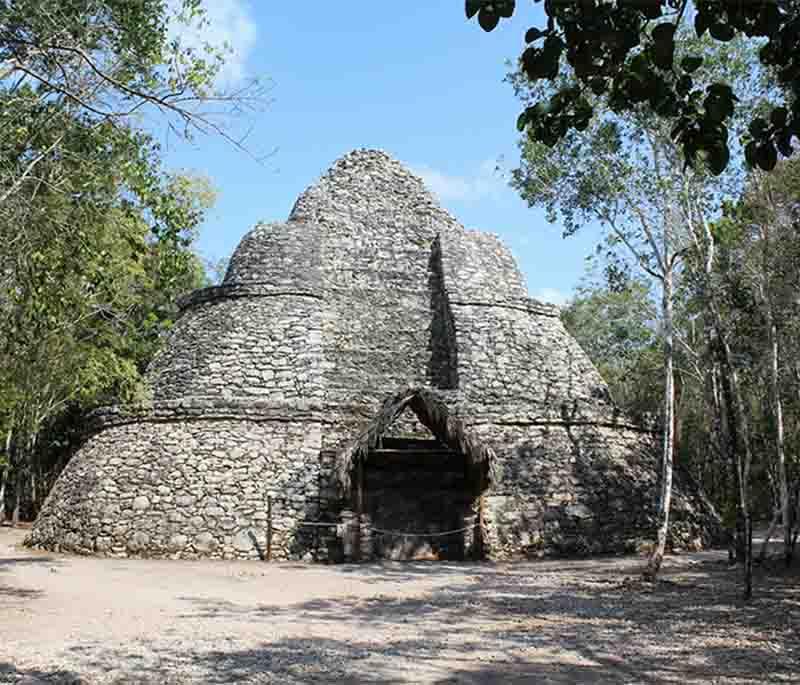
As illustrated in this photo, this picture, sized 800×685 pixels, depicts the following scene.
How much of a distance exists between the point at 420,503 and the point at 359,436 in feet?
6.19

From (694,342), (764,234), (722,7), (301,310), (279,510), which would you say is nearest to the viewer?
(722,7)

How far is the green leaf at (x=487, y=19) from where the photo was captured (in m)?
3.15

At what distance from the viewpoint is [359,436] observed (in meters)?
12.7

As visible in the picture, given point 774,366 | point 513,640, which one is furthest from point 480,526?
point 513,640

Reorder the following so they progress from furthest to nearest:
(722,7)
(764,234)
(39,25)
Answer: (764,234) < (39,25) < (722,7)

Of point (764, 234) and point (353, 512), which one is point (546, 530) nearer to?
point (353, 512)

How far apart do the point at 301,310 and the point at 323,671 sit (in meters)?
11.8

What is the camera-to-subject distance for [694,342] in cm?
2323

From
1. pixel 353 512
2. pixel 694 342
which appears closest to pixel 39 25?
pixel 353 512

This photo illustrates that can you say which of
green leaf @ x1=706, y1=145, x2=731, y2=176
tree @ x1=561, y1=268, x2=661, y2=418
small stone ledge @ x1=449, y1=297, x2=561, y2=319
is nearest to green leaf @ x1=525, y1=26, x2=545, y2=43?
green leaf @ x1=706, y1=145, x2=731, y2=176

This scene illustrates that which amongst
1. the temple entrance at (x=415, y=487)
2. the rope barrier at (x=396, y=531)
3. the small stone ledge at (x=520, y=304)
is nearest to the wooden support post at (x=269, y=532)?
the rope barrier at (x=396, y=531)

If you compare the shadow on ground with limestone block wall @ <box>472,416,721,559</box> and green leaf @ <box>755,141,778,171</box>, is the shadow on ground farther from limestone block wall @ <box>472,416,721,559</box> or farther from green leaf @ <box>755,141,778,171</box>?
green leaf @ <box>755,141,778,171</box>

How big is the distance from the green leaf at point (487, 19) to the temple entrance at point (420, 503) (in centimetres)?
1032

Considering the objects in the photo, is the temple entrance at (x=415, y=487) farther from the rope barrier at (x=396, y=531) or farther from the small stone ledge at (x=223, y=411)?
the small stone ledge at (x=223, y=411)
